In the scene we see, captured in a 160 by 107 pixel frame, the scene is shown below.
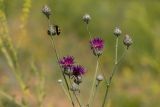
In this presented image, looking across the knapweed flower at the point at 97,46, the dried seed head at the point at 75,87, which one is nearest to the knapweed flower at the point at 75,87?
the dried seed head at the point at 75,87

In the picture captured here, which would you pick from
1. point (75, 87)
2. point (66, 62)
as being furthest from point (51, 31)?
point (75, 87)

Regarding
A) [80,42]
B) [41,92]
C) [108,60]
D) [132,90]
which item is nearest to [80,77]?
[41,92]

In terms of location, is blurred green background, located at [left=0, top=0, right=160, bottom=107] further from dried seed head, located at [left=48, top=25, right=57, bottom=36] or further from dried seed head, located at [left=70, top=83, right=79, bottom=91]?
dried seed head, located at [left=70, top=83, right=79, bottom=91]

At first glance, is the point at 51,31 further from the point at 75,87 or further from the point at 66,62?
the point at 75,87

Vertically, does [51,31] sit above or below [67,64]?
above

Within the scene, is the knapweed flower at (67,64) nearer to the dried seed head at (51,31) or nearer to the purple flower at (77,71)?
the purple flower at (77,71)

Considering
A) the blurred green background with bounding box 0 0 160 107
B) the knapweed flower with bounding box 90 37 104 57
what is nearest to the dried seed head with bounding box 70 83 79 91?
the knapweed flower with bounding box 90 37 104 57
